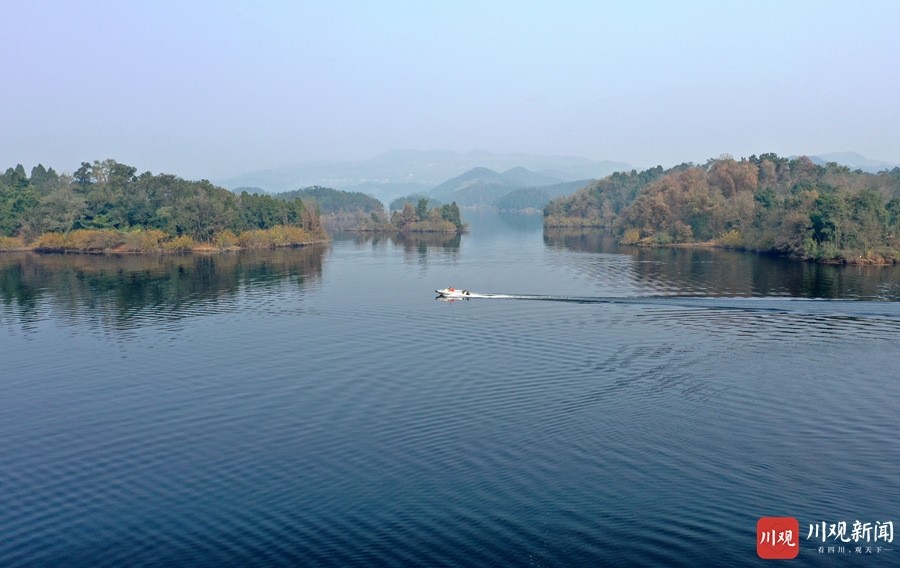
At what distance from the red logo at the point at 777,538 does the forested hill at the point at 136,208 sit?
106 metres

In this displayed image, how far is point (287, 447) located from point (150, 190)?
10621 cm

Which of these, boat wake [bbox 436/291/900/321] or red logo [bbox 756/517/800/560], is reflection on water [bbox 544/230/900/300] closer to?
boat wake [bbox 436/291/900/321]

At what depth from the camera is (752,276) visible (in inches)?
2876

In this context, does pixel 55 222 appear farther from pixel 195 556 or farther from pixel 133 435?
pixel 195 556

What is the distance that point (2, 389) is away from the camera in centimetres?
3409

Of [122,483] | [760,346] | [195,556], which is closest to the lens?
[195,556]

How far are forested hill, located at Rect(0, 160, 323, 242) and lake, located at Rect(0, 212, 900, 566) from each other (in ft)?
193

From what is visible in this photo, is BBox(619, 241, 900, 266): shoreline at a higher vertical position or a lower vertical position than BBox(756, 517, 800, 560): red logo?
higher

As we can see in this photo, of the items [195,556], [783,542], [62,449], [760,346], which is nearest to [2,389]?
[62,449]

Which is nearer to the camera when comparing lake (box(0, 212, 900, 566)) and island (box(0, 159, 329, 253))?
lake (box(0, 212, 900, 566))

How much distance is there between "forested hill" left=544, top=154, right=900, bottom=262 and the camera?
8319 cm

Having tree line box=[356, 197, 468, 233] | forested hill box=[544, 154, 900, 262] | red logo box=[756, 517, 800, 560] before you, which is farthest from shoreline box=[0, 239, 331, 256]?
red logo box=[756, 517, 800, 560]
